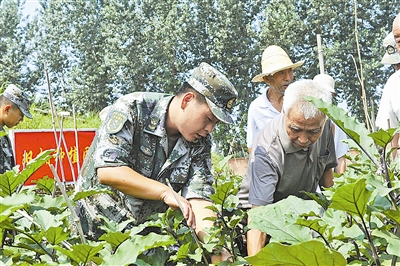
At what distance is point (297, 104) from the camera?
90.6 inches

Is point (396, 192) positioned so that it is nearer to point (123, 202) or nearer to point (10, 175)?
point (10, 175)

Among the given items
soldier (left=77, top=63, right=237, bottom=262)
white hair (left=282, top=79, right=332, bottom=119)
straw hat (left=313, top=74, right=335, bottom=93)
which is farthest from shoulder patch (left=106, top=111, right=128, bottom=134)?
straw hat (left=313, top=74, right=335, bottom=93)

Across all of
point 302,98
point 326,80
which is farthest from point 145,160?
point 326,80

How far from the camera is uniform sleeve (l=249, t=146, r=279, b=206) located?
226 centimetres

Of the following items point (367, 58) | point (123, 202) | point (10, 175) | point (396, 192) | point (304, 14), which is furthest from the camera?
point (304, 14)

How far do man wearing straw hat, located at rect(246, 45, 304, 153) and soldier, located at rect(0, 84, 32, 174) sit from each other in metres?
1.75

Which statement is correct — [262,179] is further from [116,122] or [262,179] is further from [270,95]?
[270,95]

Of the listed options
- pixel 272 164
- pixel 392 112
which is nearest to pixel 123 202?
pixel 272 164

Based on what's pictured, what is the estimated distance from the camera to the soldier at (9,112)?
4324 mm

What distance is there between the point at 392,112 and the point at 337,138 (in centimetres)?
98

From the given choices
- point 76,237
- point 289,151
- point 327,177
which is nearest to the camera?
point 76,237

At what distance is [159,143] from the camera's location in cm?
263

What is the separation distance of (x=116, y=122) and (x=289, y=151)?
0.77m

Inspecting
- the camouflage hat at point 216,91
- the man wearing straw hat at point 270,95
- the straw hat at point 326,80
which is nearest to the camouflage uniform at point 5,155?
the man wearing straw hat at point 270,95
